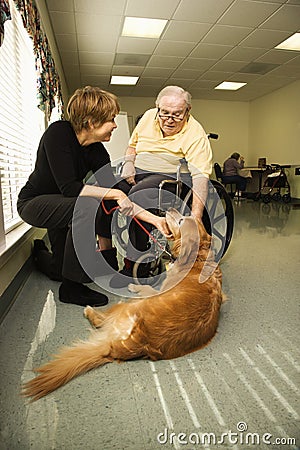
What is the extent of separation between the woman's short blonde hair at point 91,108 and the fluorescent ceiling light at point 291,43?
439 centimetres

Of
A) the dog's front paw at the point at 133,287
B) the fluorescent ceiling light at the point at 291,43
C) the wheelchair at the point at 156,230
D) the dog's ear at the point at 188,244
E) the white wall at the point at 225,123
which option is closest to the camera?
the dog's ear at the point at 188,244

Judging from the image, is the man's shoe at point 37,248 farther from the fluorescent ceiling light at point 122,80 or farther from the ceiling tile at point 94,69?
the fluorescent ceiling light at point 122,80

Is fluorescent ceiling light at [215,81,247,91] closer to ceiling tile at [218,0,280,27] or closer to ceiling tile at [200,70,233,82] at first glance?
ceiling tile at [200,70,233,82]

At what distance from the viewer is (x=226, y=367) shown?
1162 millimetres

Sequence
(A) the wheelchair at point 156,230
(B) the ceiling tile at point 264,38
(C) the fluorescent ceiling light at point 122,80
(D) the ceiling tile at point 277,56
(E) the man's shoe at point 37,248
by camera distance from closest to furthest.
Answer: (A) the wheelchair at point 156,230 → (E) the man's shoe at point 37,248 → (B) the ceiling tile at point 264,38 → (D) the ceiling tile at point 277,56 → (C) the fluorescent ceiling light at point 122,80

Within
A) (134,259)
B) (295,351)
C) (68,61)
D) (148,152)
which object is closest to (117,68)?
(68,61)

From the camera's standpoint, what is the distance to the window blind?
209 cm

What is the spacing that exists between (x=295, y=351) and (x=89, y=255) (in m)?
1.02

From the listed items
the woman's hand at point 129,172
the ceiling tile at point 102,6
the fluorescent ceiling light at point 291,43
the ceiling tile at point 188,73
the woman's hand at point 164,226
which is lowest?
the woman's hand at point 164,226

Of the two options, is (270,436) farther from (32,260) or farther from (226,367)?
(32,260)

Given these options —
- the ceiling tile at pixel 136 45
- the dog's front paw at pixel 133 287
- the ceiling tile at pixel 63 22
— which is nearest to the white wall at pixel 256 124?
the ceiling tile at pixel 136 45

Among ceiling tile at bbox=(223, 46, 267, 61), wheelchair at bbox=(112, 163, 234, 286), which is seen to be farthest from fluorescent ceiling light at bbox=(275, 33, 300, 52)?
wheelchair at bbox=(112, 163, 234, 286)

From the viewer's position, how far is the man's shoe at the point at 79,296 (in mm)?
1657

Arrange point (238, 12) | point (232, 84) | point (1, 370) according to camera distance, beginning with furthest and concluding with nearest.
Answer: point (232, 84) < point (238, 12) < point (1, 370)
